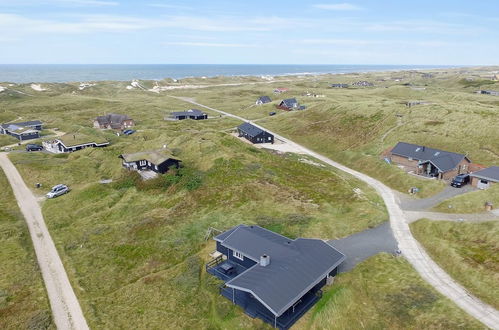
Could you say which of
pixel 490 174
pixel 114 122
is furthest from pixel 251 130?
pixel 490 174

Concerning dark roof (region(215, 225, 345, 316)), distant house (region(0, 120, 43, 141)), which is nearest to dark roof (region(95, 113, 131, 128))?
distant house (region(0, 120, 43, 141))

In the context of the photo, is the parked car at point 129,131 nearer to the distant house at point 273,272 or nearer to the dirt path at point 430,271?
the distant house at point 273,272

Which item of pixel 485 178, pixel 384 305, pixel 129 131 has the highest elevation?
pixel 485 178

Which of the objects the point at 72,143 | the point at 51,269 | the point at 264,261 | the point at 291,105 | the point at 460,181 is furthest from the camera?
the point at 291,105

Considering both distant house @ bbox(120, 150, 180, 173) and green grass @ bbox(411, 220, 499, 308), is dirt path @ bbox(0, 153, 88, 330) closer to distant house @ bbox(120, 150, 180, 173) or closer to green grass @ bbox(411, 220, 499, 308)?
distant house @ bbox(120, 150, 180, 173)

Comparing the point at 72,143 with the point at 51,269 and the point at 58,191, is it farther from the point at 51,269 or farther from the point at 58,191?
the point at 51,269
